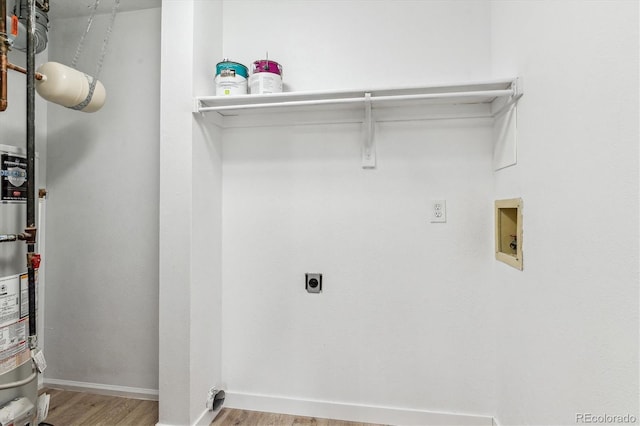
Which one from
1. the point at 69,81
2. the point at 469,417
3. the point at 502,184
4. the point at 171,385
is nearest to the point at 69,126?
the point at 69,81

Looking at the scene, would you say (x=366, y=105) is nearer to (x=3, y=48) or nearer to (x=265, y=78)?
(x=265, y=78)

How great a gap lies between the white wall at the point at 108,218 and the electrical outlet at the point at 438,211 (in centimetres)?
169

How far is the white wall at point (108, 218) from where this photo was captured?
2.04 meters

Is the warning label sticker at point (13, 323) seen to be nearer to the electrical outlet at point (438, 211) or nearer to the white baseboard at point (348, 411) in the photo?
the white baseboard at point (348, 411)

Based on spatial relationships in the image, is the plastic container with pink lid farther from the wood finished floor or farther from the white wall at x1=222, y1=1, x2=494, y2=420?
the wood finished floor

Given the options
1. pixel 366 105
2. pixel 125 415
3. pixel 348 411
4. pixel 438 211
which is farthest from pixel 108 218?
pixel 438 211

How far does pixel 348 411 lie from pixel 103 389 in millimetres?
1589

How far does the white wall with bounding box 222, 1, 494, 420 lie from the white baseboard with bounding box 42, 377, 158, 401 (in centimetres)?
56

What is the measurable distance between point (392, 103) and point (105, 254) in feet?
6.60

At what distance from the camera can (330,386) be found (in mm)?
1838

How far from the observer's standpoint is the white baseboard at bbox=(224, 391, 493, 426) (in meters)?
1.72

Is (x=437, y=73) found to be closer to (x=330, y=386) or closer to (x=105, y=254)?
(x=330, y=386)

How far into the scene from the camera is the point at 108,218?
2076 millimetres

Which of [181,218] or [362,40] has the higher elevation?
[362,40]
